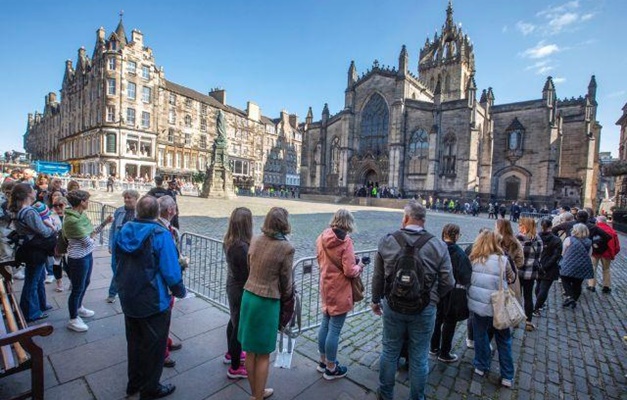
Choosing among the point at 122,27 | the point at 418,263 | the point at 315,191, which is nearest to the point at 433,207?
the point at 315,191

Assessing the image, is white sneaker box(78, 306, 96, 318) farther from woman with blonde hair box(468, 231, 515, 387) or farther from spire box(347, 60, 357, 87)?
spire box(347, 60, 357, 87)

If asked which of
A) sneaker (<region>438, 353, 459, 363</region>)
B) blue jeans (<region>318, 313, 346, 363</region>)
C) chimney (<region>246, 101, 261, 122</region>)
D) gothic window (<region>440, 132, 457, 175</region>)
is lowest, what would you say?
sneaker (<region>438, 353, 459, 363</region>)

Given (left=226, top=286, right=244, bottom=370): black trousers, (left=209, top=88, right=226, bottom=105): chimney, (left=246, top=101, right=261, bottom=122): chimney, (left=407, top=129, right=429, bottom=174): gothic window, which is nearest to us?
(left=226, top=286, right=244, bottom=370): black trousers

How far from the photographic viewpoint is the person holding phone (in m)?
3.18

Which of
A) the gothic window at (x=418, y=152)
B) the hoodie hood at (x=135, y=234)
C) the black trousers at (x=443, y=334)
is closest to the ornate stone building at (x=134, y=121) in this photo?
the gothic window at (x=418, y=152)

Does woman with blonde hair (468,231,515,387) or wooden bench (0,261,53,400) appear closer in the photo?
wooden bench (0,261,53,400)

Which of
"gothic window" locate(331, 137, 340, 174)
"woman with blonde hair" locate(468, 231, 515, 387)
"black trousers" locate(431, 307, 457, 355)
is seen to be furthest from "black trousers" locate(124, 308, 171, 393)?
"gothic window" locate(331, 137, 340, 174)

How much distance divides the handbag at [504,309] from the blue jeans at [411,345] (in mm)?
993

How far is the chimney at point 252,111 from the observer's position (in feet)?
201

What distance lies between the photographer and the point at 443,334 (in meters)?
3.86

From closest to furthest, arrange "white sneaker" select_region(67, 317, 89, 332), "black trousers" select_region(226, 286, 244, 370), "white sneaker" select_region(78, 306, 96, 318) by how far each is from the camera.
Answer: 1. "black trousers" select_region(226, 286, 244, 370)
2. "white sneaker" select_region(67, 317, 89, 332)
3. "white sneaker" select_region(78, 306, 96, 318)

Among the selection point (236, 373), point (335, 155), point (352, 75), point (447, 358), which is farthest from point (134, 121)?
point (447, 358)

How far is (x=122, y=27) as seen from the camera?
135 ft

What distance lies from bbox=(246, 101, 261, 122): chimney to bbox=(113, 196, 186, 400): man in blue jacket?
6198cm
